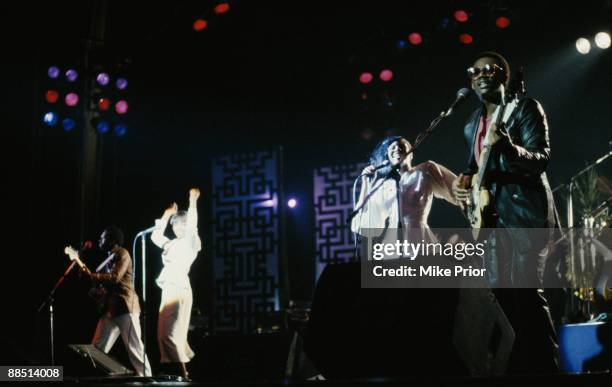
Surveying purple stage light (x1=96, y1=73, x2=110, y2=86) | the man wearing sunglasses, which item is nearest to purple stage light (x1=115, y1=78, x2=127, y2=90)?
purple stage light (x1=96, y1=73, x2=110, y2=86)

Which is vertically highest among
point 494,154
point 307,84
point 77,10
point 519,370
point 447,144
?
point 77,10

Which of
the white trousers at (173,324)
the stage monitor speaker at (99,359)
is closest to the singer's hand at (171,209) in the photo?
the white trousers at (173,324)

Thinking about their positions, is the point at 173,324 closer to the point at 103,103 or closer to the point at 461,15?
the point at 103,103

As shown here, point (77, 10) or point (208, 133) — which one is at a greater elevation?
point (77, 10)

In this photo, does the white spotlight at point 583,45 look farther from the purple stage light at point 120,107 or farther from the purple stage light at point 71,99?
the purple stage light at point 71,99

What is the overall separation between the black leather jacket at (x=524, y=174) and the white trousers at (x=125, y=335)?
516 centimetres

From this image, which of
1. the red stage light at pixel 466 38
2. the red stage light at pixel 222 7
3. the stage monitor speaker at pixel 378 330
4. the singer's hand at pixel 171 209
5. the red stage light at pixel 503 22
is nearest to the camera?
the stage monitor speaker at pixel 378 330

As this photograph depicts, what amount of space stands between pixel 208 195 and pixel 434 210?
11.3 ft

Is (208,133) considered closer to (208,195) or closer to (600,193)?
(208,195)

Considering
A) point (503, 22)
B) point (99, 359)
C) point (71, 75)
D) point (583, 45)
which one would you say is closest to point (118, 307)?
point (99, 359)

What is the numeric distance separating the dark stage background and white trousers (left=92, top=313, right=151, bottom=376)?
147 cm

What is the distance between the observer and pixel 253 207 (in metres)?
10.6

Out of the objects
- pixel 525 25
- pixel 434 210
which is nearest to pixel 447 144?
pixel 434 210

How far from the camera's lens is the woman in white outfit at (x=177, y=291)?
7.34 m
